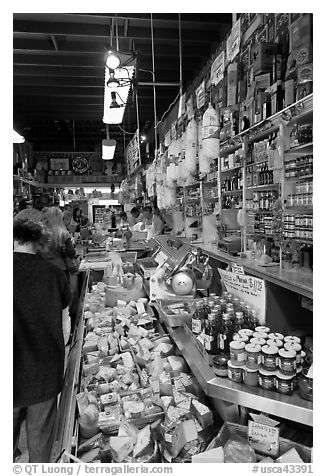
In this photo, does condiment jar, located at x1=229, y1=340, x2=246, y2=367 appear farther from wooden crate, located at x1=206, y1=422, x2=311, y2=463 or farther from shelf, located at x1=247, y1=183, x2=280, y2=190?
shelf, located at x1=247, y1=183, x2=280, y2=190

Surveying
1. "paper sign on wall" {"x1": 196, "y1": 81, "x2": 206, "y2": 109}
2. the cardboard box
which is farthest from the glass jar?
"paper sign on wall" {"x1": 196, "y1": 81, "x2": 206, "y2": 109}

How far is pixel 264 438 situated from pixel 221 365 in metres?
0.34

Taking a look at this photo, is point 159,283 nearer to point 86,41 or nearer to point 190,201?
point 190,201

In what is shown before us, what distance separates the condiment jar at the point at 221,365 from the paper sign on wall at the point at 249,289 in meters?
0.46

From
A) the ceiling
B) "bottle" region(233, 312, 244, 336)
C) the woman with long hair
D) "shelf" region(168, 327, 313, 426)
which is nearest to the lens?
"shelf" region(168, 327, 313, 426)

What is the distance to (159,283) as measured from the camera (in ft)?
9.07

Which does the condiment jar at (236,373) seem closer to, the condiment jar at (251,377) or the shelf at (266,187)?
the condiment jar at (251,377)

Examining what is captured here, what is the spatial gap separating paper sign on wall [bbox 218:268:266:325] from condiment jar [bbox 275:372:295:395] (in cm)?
57

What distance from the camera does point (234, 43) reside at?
4281 millimetres

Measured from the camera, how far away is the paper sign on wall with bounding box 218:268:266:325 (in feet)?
7.29

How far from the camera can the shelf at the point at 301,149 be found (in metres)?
2.98

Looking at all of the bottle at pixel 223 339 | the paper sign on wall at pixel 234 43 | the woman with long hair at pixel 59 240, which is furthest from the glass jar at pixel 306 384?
the paper sign on wall at pixel 234 43

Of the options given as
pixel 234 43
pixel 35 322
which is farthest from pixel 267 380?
pixel 234 43

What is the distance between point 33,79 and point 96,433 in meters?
7.14
